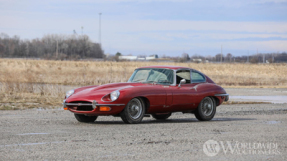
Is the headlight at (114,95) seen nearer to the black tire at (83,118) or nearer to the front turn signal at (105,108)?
the front turn signal at (105,108)

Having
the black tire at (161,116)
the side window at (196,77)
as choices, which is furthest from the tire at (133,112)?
the side window at (196,77)

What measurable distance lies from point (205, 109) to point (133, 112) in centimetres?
255

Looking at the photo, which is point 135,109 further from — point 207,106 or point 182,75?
point 207,106

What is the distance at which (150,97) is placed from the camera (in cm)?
1143

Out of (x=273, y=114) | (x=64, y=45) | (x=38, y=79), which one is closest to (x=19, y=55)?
(x=64, y=45)

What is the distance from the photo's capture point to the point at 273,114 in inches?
591

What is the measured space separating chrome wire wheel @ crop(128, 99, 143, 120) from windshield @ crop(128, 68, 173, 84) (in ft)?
3.83

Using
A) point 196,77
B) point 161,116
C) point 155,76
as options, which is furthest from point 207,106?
point 155,76

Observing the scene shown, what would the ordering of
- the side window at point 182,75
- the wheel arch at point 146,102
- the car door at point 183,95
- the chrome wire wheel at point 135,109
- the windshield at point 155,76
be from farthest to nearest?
the side window at point 182,75
the windshield at point 155,76
the car door at point 183,95
the wheel arch at point 146,102
the chrome wire wheel at point 135,109

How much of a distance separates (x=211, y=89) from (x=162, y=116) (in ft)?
5.20

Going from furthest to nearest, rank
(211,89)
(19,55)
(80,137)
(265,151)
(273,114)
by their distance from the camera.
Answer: (19,55) → (273,114) → (211,89) → (80,137) → (265,151)

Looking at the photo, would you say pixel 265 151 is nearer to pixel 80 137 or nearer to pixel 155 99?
pixel 80 137

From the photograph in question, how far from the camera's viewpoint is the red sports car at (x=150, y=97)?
10953 mm

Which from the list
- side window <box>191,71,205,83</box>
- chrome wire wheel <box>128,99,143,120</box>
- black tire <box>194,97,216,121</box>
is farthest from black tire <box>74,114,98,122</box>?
side window <box>191,71,205,83</box>
